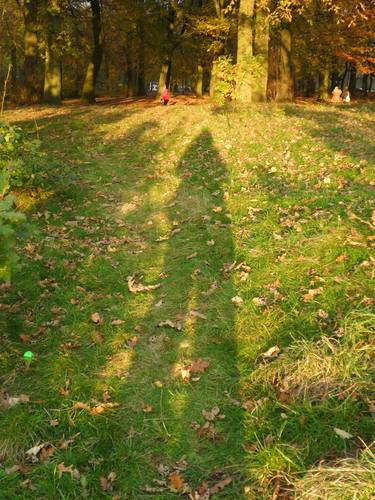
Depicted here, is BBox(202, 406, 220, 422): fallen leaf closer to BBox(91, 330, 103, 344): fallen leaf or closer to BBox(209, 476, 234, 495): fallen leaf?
BBox(209, 476, 234, 495): fallen leaf

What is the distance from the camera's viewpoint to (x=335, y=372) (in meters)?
4.61

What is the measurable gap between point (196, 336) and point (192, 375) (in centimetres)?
66

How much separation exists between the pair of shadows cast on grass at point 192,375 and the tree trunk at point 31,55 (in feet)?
67.8

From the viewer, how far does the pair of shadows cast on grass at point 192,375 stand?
4.30m

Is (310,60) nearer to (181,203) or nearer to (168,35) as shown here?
(168,35)

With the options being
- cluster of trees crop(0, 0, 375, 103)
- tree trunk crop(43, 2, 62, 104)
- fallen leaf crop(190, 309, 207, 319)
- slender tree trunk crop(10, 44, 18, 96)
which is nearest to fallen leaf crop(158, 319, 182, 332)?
fallen leaf crop(190, 309, 207, 319)

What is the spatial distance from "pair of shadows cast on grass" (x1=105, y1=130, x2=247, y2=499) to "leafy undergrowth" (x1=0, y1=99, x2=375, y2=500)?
0.02 metres

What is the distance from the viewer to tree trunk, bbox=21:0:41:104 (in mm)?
24312

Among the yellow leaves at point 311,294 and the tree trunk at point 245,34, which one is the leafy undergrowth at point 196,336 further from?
the tree trunk at point 245,34

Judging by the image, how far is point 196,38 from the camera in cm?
3088

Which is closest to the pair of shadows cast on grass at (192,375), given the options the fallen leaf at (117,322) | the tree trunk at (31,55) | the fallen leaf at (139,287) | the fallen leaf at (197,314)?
the fallen leaf at (197,314)

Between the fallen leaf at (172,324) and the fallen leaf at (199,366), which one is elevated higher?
the fallen leaf at (172,324)

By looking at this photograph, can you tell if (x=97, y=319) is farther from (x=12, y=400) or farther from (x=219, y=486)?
(x=219, y=486)

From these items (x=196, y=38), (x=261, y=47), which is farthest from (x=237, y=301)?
(x=196, y=38)
